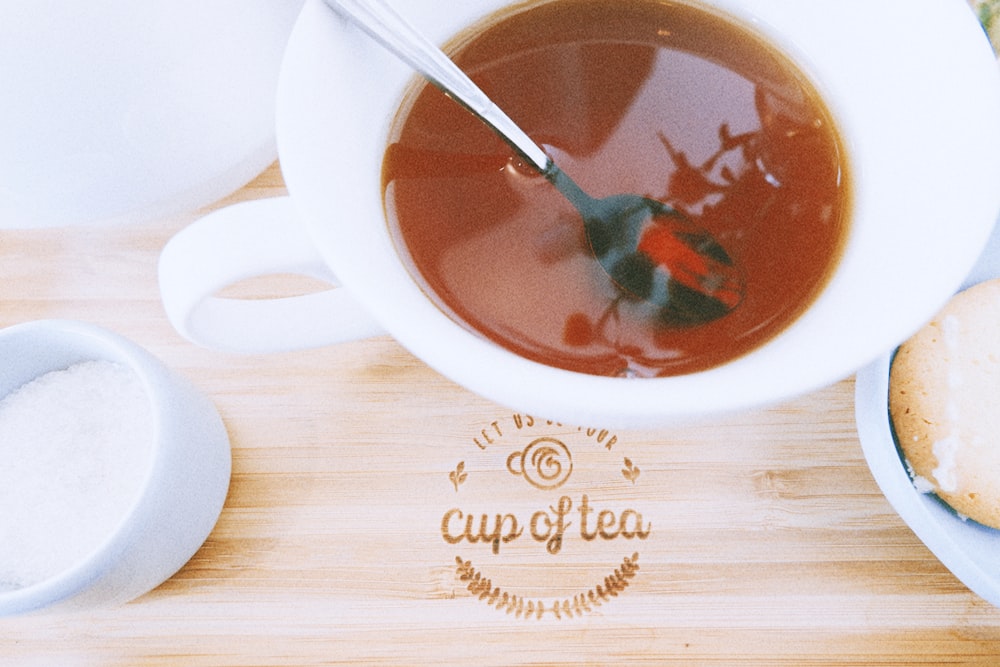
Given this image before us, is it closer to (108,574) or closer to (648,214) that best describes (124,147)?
(108,574)

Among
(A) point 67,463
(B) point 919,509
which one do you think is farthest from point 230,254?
(B) point 919,509

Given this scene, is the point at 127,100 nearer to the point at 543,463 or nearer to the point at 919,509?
the point at 543,463

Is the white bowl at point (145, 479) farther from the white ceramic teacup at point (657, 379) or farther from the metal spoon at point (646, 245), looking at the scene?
the metal spoon at point (646, 245)

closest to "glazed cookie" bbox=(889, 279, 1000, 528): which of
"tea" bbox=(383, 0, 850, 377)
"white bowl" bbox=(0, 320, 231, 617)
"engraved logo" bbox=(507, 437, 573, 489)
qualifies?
"tea" bbox=(383, 0, 850, 377)

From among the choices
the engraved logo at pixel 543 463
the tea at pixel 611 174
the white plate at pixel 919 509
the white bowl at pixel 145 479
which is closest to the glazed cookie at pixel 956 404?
the white plate at pixel 919 509

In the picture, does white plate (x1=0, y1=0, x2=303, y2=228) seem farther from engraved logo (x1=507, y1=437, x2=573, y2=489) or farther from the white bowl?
engraved logo (x1=507, y1=437, x2=573, y2=489)

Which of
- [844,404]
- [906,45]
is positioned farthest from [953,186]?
[844,404]
